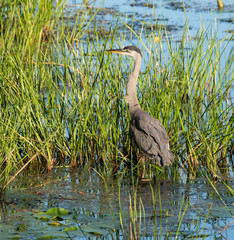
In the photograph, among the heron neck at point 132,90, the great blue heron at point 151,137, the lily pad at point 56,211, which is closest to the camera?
the lily pad at point 56,211

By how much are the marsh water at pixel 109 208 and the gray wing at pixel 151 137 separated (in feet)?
0.93

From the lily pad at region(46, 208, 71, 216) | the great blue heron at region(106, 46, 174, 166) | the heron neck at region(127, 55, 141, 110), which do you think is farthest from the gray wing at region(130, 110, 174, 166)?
the lily pad at region(46, 208, 71, 216)

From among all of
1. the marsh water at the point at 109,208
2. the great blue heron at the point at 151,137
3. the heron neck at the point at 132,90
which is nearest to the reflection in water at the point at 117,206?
the marsh water at the point at 109,208

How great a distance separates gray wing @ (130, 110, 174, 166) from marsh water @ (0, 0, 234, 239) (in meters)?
0.28

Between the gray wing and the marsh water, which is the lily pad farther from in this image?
the gray wing

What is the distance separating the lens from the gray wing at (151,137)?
4.47m

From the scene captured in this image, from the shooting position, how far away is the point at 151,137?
4594 millimetres

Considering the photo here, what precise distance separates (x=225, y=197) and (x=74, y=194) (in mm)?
1320

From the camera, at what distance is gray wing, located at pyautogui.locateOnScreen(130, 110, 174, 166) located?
447 centimetres

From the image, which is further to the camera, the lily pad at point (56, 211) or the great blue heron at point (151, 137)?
the great blue heron at point (151, 137)

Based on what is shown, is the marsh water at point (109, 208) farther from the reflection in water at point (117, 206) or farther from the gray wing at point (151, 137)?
the gray wing at point (151, 137)

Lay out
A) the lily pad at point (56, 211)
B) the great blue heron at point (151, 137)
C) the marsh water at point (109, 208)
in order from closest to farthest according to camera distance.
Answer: the marsh water at point (109, 208) → the lily pad at point (56, 211) → the great blue heron at point (151, 137)

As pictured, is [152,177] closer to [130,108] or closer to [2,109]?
[130,108]

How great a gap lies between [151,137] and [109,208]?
1.10 meters
